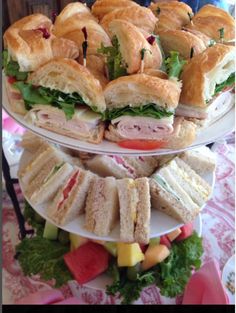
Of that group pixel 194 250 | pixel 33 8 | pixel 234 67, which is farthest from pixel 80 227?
pixel 33 8

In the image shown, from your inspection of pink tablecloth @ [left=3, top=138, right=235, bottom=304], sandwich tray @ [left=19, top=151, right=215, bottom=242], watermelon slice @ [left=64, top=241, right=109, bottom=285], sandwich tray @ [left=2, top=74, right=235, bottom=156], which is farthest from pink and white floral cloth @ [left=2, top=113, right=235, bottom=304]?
sandwich tray @ [left=2, top=74, right=235, bottom=156]

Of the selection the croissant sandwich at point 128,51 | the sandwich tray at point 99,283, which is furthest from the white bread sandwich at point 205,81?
the sandwich tray at point 99,283

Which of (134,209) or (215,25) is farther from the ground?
(215,25)

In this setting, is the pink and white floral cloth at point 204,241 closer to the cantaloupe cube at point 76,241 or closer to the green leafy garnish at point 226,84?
the cantaloupe cube at point 76,241

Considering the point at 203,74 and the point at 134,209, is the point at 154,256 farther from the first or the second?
the point at 203,74

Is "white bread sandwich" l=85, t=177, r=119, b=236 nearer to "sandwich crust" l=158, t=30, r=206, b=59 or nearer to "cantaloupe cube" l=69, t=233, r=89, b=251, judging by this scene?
"cantaloupe cube" l=69, t=233, r=89, b=251

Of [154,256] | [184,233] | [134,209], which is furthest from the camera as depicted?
[184,233]

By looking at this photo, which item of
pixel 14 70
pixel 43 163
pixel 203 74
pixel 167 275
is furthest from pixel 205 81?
pixel 167 275
